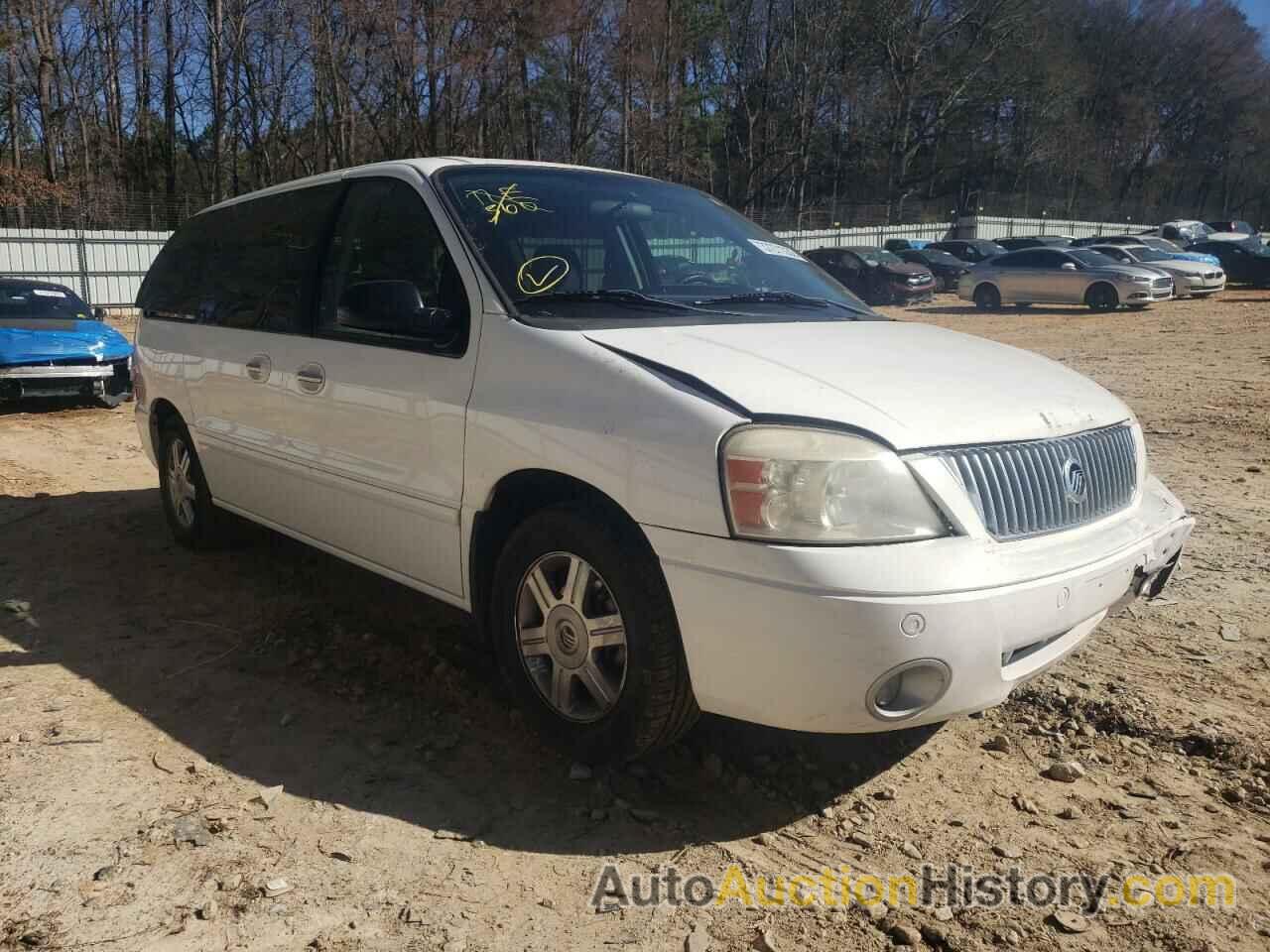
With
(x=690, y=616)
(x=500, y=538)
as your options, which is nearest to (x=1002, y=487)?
(x=690, y=616)

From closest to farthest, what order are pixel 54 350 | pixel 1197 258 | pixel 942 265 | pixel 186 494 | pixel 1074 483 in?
pixel 1074 483 < pixel 186 494 < pixel 54 350 < pixel 1197 258 < pixel 942 265

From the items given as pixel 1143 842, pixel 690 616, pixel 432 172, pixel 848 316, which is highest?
pixel 432 172

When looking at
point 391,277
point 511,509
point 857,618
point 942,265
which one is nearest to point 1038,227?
point 942,265

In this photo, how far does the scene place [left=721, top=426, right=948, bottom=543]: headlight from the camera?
2.55 meters

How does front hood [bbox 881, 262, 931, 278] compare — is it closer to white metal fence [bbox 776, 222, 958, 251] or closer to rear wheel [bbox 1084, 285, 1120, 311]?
rear wheel [bbox 1084, 285, 1120, 311]

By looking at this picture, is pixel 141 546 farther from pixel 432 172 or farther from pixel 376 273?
pixel 432 172

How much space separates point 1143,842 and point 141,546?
5.21 m

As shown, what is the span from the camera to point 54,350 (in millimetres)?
11312

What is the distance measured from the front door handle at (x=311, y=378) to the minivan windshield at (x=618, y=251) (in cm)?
88

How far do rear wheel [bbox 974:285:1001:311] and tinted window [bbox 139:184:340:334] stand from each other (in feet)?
71.7

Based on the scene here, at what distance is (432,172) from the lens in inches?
150

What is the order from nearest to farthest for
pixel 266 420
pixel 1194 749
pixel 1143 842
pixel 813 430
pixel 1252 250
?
pixel 813 430
pixel 1143 842
pixel 1194 749
pixel 266 420
pixel 1252 250

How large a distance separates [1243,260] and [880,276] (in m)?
10.6

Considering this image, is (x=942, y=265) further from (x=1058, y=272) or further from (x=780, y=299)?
(x=780, y=299)
